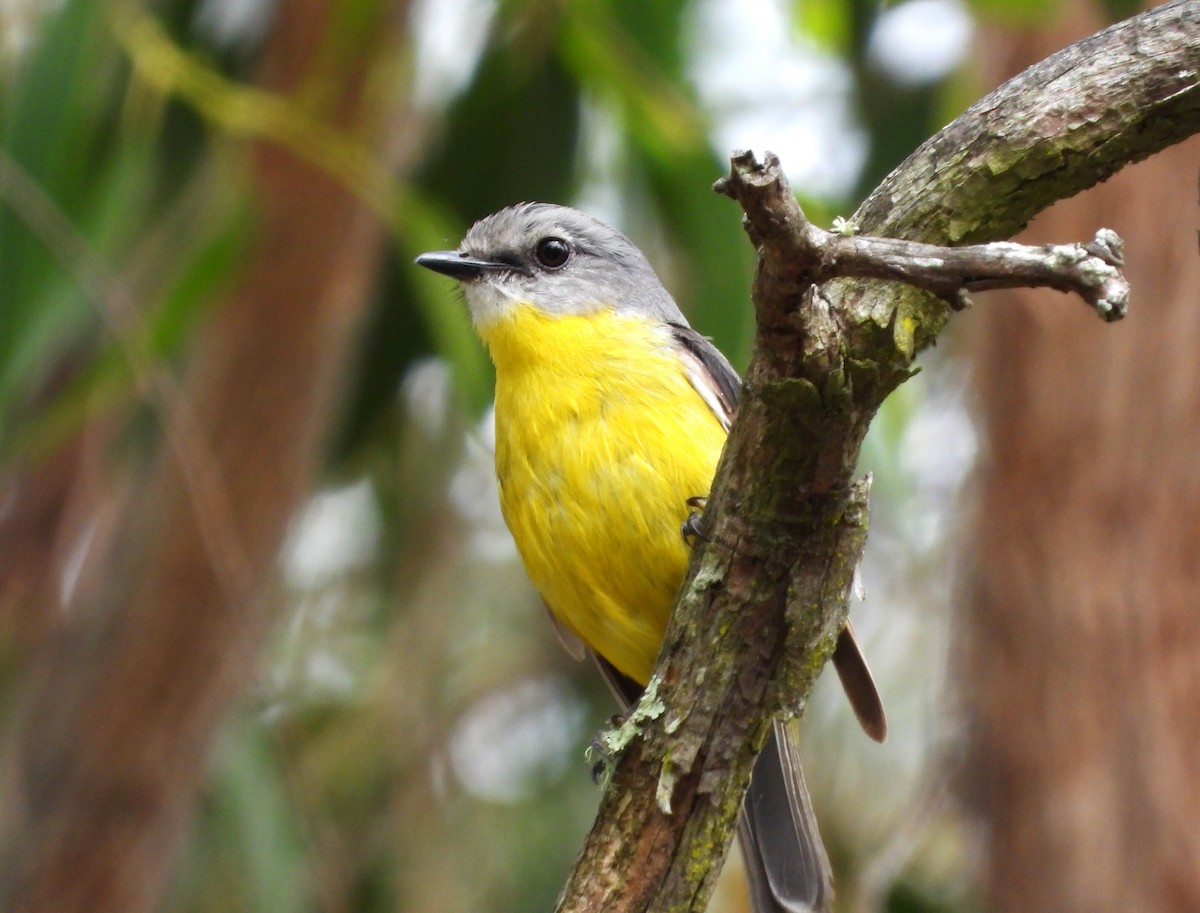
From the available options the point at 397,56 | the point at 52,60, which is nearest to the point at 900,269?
the point at 52,60

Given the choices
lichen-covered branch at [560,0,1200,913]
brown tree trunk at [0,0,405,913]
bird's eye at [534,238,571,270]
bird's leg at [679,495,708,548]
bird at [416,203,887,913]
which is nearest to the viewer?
lichen-covered branch at [560,0,1200,913]

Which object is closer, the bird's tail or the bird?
the bird

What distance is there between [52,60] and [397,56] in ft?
4.89

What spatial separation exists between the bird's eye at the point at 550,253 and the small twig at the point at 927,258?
1.92 meters

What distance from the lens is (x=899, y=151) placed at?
4.55 m

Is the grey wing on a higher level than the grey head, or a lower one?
lower

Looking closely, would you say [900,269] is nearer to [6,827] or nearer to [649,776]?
[649,776]

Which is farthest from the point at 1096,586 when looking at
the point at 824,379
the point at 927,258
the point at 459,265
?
the point at 927,258

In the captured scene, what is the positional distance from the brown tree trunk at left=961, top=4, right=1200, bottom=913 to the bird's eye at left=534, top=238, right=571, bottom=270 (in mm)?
2292

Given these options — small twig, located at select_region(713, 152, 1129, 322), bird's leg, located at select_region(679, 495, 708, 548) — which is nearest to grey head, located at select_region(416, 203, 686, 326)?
bird's leg, located at select_region(679, 495, 708, 548)

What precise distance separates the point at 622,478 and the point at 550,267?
2.71ft

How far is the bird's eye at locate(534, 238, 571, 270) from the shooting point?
11.7 ft

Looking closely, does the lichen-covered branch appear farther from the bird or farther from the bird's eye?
the bird's eye

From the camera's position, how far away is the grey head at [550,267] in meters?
3.41
